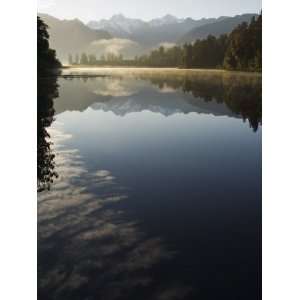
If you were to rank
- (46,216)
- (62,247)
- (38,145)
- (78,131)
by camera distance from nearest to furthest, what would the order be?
(62,247)
(46,216)
(38,145)
(78,131)

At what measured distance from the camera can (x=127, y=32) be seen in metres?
5.93

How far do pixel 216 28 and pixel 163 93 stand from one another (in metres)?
1.20

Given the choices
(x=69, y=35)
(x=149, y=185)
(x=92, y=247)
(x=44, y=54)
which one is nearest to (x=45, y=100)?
(x=44, y=54)

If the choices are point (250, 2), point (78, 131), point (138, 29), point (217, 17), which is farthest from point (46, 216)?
point (250, 2)

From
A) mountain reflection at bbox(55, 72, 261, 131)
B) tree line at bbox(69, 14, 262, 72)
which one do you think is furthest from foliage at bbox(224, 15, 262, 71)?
mountain reflection at bbox(55, 72, 261, 131)

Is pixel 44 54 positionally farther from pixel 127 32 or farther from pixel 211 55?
pixel 211 55

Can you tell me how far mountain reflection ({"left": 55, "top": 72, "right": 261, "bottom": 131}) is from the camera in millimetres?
6117

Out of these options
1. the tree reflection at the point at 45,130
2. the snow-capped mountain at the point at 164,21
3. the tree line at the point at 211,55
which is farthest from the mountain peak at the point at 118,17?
the tree reflection at the point at 45,130

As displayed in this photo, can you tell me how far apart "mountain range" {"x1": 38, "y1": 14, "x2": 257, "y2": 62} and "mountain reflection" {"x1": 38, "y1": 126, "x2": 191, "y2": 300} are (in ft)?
5.14
